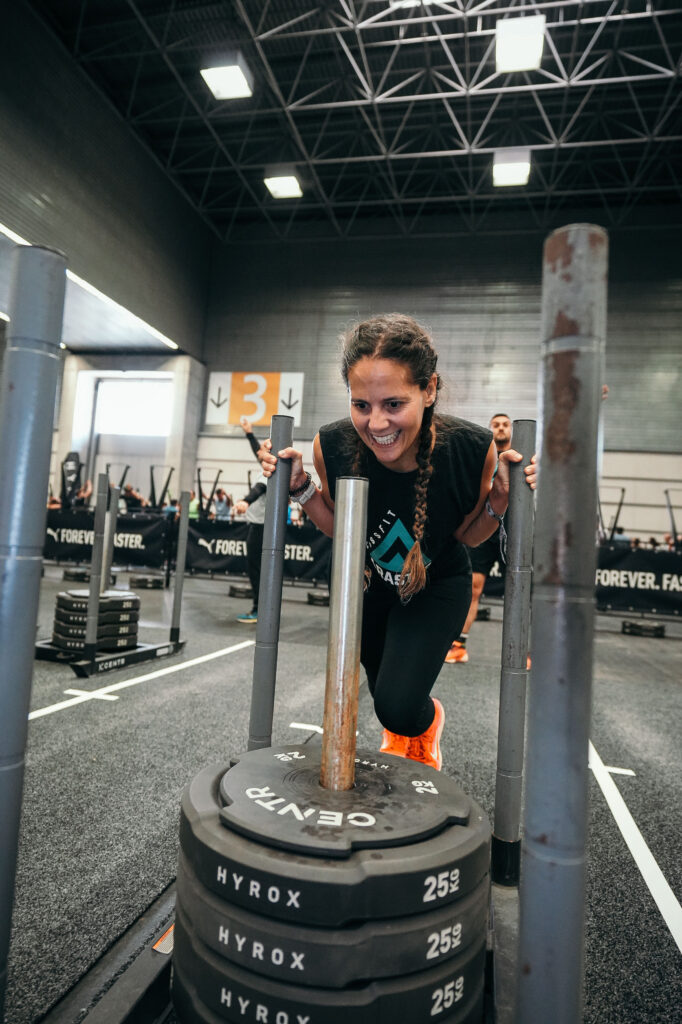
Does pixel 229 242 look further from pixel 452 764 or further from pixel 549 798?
pixel 549 798

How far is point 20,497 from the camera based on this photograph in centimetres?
67

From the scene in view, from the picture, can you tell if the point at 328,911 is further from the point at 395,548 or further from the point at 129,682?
the point at 129,682

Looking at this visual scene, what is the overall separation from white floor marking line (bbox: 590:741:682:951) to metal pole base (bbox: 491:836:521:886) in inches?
12.6

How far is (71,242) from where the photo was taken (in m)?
8.88

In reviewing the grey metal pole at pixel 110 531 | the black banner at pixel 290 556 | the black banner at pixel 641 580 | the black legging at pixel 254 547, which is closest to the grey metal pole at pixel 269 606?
the grey metal pole at pixel 110 531

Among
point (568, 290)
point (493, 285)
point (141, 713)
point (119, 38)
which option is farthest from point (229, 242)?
point (568, 290)

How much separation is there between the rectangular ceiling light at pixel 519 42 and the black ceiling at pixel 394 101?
0.32m

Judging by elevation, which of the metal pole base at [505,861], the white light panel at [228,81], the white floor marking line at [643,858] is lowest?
the white floor marking line at [643,858]

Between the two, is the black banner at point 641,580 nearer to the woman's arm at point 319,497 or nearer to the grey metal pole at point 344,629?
the woman's arm at point 319,497

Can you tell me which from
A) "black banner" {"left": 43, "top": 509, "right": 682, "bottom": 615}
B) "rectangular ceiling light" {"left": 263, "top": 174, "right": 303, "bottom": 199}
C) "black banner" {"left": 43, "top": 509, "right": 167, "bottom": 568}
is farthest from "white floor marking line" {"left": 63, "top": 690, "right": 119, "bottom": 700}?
"rectangular ceiling light" {"left": 263, "top": 174, "right": 303, "bottom": 199}

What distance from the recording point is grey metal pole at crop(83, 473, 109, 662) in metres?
3.10

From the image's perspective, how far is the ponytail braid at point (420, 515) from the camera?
4.82 feet

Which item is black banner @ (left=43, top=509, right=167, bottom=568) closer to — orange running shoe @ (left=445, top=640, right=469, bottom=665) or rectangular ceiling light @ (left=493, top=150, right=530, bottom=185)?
orange running shoe @ (left=445, top=640, right=469, bottom=665)

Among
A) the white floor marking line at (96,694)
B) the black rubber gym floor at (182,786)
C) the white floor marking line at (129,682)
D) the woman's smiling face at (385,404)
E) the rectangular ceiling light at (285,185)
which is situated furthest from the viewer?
the rectangular ceiling light at (285,185)
